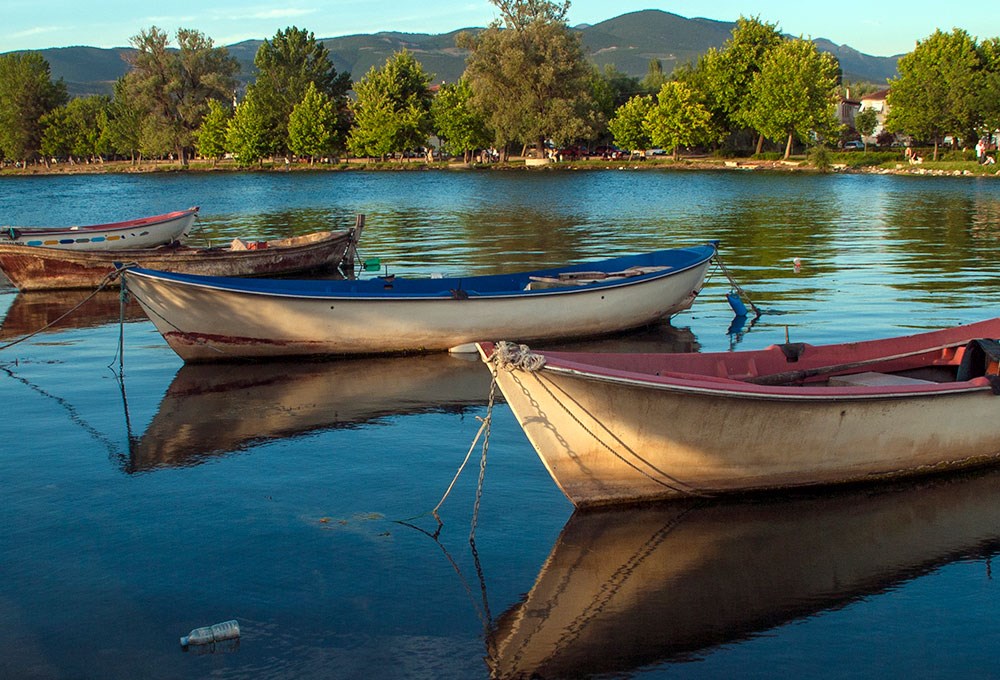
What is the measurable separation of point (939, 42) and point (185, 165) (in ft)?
283

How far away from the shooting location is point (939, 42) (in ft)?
262

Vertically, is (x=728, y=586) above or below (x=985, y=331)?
below

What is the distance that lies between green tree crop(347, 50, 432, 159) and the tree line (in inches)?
7.4

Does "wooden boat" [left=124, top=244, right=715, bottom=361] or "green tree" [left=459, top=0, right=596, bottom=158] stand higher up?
Answer: "green tree" [left=459, top=0, right=596, bottom=158]

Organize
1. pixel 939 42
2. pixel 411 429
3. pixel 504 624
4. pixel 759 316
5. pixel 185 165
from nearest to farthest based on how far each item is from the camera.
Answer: pixel 504 624
pixel 411 429
pixel 759 316
pixel 939 42
pixel 185 165

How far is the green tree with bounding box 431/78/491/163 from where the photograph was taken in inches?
3922

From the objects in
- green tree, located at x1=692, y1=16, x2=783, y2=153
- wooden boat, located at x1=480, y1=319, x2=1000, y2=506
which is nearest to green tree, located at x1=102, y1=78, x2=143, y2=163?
green tree, located at x1=692, y1=16, x2=783, y2=153

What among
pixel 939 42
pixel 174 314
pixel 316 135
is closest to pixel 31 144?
pixel 316 135

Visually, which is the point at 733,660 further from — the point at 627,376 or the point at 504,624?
the point at 627,376

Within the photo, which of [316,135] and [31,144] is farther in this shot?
[31,144]

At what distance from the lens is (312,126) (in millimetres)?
107250

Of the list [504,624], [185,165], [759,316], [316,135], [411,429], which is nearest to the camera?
[504,624]

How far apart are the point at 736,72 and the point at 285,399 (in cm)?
8968

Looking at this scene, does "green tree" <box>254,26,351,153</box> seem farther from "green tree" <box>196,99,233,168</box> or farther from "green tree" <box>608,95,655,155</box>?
"green tree" <box>608,95,655,155</box>
